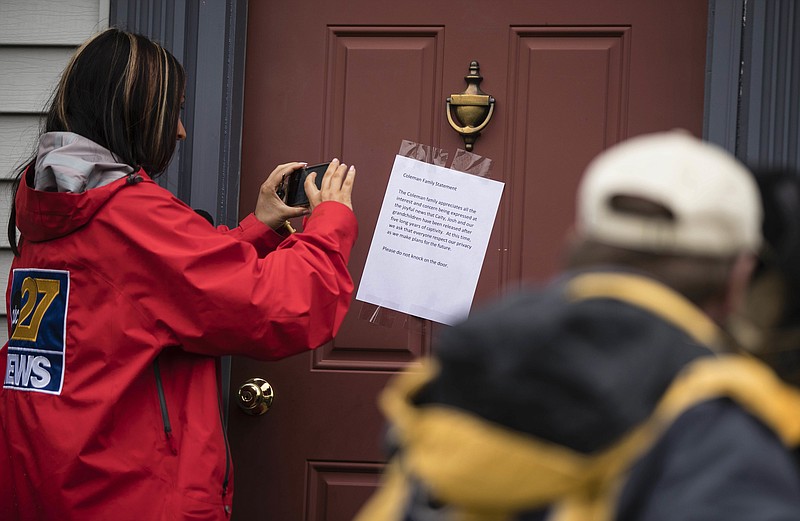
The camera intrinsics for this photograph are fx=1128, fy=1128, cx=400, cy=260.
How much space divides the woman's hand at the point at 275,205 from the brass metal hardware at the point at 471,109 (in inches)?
20.8

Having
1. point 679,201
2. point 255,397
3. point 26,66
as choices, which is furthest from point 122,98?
point 679,201

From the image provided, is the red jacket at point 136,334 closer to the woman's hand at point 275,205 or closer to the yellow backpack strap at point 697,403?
the woman's hand at point 275,205

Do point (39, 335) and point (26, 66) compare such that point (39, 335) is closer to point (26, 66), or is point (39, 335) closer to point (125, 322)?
point (125, 322)

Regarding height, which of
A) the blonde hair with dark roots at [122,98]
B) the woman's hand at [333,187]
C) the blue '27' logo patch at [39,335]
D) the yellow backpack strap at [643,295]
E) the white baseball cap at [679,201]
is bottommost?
the blue '27' logo patch at [39,335]

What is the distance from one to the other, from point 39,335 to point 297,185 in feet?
2.60

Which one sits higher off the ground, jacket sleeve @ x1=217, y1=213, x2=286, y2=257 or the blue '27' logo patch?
jacket sleeve @ x1=217, y1=213, x2=286, y2=257

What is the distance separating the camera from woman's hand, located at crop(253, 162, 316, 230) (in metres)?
3.06

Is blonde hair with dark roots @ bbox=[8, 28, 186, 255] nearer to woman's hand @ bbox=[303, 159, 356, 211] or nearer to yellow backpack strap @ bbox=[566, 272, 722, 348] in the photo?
woman's hand @ bbox=[303, 159, 356, 211]

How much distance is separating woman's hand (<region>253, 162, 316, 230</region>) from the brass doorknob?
539mm

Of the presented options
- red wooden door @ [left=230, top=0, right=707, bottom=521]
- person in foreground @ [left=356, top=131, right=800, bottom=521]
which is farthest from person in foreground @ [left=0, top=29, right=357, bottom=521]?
person in foreground @ [left=356, top=131, right=800, bottom=521]

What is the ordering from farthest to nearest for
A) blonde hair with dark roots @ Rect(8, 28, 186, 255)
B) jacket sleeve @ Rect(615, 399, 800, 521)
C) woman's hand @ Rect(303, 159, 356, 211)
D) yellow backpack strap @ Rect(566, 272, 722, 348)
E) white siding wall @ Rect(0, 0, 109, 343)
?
white siding wall @ Rect(0, 0, 109, 343), woman's hand @ Rect(303, 159, 356, 211), blonde hair with dark roots @ Rect(8, 28, 186, 255), yellow backpack strap @ Rect(566, 272, 722, 348), jacket sleeve @ Rect(615, 399, 800, 521)

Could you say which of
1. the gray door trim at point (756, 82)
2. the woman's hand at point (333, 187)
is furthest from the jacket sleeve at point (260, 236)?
the gray door trim at point (756, 82)

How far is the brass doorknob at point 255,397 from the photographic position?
335 cm

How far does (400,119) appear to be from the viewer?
133 inches
